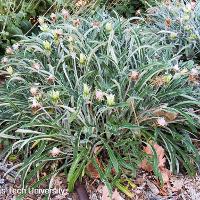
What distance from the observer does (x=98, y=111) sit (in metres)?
2.52

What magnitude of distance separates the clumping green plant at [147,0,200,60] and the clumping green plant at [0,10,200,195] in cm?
46

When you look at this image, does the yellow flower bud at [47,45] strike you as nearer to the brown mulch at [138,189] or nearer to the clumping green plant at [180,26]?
the brown mulch at [138,189]

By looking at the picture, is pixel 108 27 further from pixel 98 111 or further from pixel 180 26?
pixel 180 26

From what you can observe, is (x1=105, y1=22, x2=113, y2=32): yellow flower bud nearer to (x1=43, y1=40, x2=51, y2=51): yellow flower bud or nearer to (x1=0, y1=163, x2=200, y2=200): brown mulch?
(x1=43, y1=40, x2=51, y2=51): yellow flower bud

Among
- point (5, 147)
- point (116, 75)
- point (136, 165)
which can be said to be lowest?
point (5, 147)

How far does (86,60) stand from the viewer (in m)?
2.75

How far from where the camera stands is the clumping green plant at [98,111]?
2512 mm

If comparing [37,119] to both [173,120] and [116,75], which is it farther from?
[173,120]

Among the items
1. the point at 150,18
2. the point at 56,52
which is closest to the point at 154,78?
the point at 56,52

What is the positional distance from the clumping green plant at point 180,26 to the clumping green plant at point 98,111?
458mm

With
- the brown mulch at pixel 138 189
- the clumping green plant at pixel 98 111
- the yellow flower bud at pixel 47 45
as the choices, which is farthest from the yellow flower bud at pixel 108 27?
the brown mulch at pixel 138 189

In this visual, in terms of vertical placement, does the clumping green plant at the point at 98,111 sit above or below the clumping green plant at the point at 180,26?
below

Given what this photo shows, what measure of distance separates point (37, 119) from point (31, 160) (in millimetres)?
280

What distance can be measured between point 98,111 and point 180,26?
1458 mm
